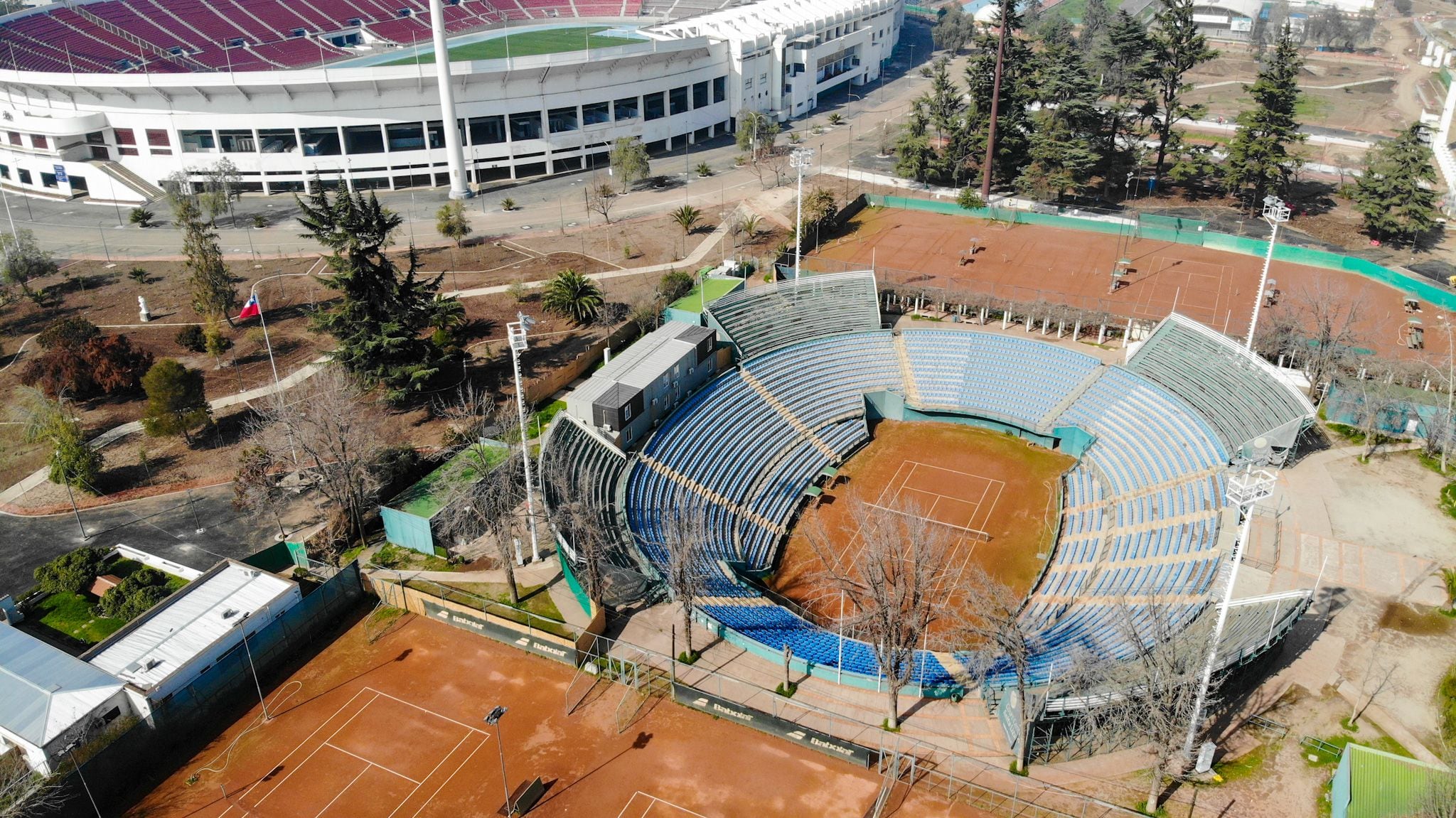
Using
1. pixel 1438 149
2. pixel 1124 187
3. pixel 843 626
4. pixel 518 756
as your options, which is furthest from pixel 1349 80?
pixel 518 756

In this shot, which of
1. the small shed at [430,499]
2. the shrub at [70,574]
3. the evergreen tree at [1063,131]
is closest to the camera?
the shrub at [70,574]

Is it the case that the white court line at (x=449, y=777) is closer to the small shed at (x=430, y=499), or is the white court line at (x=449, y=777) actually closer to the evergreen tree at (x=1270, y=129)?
the small shed at (x=430, y=499)

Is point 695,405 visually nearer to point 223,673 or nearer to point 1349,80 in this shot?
point 223,673

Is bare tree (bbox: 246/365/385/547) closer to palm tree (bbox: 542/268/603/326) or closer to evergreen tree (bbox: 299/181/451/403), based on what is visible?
evergreen tree (bbox: 299/181/451/403)

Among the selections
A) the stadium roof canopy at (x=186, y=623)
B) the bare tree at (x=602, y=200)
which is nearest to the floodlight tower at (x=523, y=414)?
the stadium roof canopy at (x=186, y=623)

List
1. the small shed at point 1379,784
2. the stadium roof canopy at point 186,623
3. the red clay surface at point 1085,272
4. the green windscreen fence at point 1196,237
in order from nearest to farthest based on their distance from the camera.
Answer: the small shed at point 1379,784 < the stadium roof canopy at point 186,623 < the red clay surface at point 1085,272 < the green windscreen fence at point 1196,237

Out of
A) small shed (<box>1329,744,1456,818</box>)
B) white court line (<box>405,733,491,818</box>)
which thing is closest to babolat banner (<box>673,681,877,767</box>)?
white court line (<box>405,733,491,818</box>)

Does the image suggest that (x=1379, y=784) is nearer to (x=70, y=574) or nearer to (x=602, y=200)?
(x=70, y=574)
